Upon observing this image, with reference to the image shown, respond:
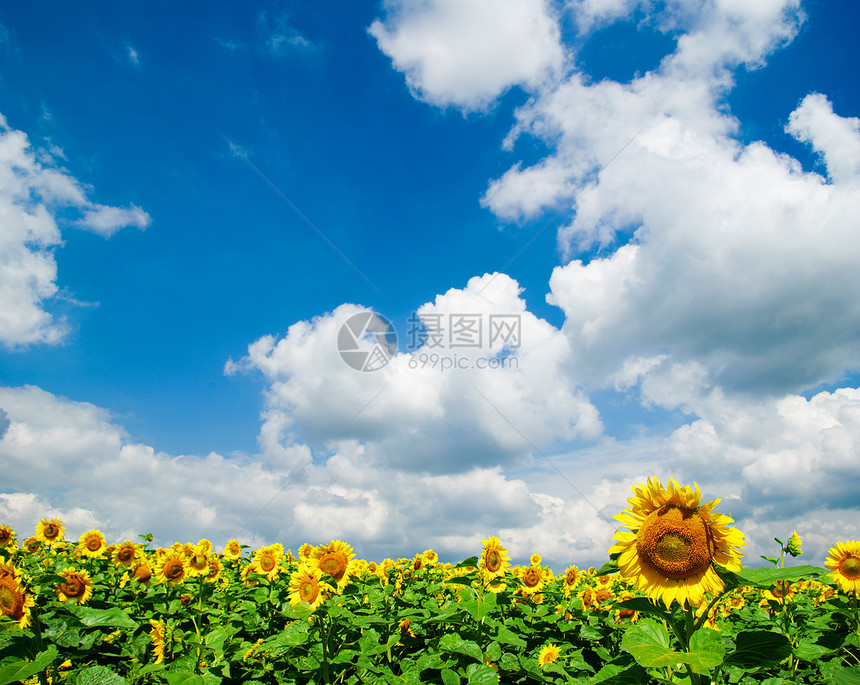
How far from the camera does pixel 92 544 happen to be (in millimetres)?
9547

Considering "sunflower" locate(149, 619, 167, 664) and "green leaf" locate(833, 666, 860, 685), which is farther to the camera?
"sunflower" locate(149, 619, 167, 664)

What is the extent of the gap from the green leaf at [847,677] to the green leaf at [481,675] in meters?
2.38

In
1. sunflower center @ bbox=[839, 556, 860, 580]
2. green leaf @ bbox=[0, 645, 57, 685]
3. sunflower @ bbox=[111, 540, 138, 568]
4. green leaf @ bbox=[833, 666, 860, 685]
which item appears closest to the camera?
green leaf @ bbox=[833, 666, 860, 685]

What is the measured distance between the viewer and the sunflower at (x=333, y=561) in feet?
20.0

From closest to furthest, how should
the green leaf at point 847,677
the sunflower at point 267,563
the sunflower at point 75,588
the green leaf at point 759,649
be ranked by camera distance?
the green leaf at point 759,649 → the green leaf at point 847,677 → the sunflower at point 75,588 → the sunflower at point 267,563

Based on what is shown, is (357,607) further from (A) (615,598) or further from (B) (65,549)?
(B) (65,549)

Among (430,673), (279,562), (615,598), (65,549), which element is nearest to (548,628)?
(615,598)

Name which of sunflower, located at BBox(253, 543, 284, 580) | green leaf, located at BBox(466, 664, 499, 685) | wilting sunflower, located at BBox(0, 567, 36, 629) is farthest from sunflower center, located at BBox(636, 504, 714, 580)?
sunflower, located at BBox(253, 543, 284, 580)

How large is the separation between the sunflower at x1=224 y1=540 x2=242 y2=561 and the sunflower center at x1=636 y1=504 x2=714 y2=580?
8.93m

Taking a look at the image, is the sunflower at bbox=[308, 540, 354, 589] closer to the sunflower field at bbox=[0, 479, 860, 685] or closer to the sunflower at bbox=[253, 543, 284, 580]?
the sunflower field at bbox=[0, 479, 860, 685]

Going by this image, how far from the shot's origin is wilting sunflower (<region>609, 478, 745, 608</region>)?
11.4ft

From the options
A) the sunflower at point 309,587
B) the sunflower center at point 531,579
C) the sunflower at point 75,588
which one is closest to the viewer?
the sunflower at point 309,587

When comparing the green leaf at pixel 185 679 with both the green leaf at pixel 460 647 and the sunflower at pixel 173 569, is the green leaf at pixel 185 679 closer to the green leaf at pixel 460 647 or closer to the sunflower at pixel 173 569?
the green leaf at pixel 460 647

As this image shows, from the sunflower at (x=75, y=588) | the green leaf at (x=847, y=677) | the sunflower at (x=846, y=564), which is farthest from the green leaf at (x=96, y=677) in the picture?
the sunflower at (x=846, y=564)
